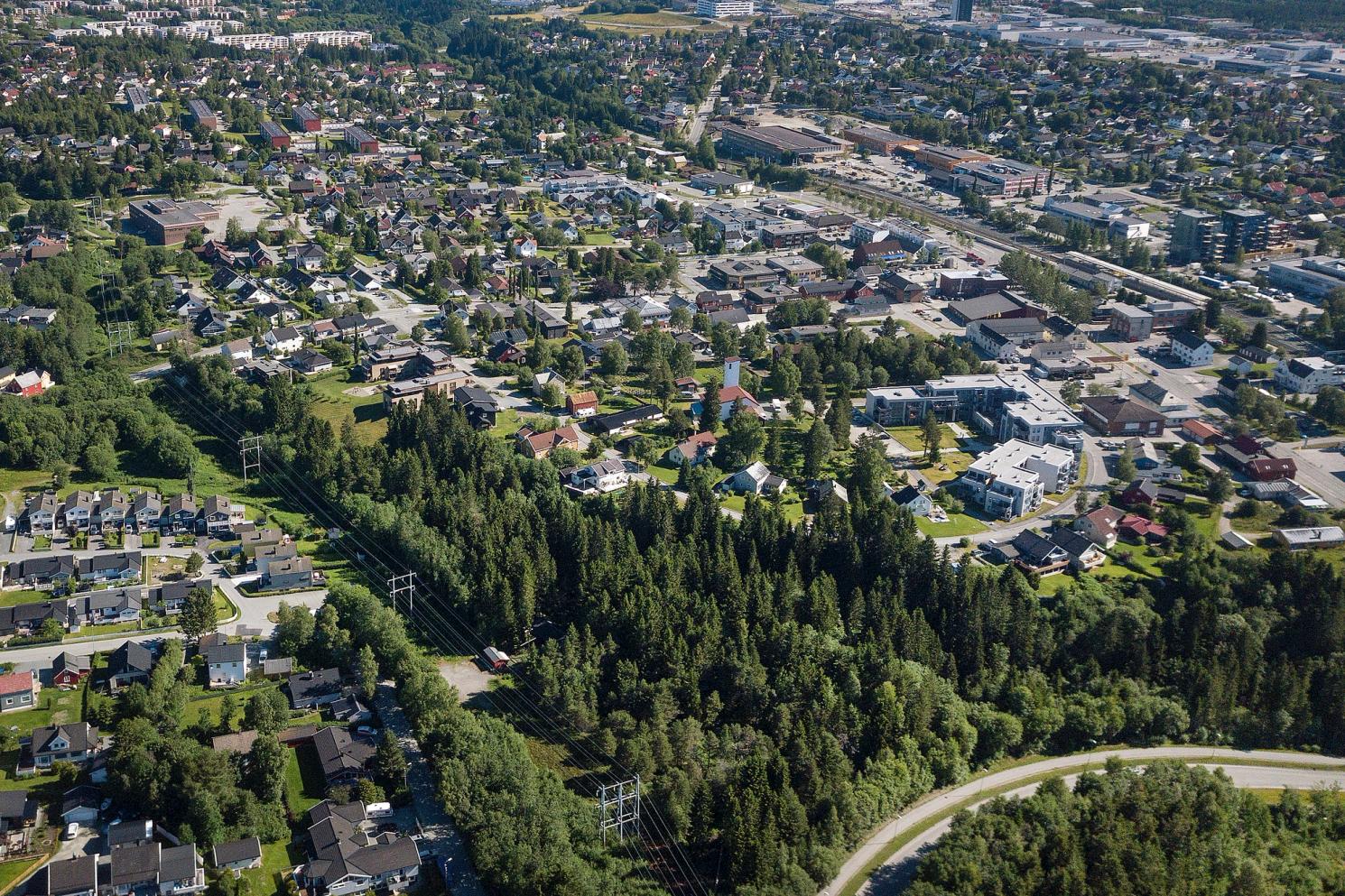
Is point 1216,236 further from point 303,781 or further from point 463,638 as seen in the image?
point 303,781

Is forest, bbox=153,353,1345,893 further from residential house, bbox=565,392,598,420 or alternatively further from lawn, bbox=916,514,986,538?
residential house, bbox=565,392,598,420

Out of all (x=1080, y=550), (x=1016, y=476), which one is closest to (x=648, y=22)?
(x=1016, y=476)

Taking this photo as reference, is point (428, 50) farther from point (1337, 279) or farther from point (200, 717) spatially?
point (200, 717)

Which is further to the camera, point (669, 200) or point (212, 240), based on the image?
point (669, 200)

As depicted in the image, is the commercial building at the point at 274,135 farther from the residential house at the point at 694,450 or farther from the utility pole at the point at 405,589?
the utility pole at the point at 405,589

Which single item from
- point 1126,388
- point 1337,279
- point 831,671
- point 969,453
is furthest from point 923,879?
point 1337,279

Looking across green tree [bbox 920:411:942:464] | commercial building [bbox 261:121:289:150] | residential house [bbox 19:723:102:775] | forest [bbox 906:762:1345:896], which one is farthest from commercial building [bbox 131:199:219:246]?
forest [bbox 906:762:1345:896]
